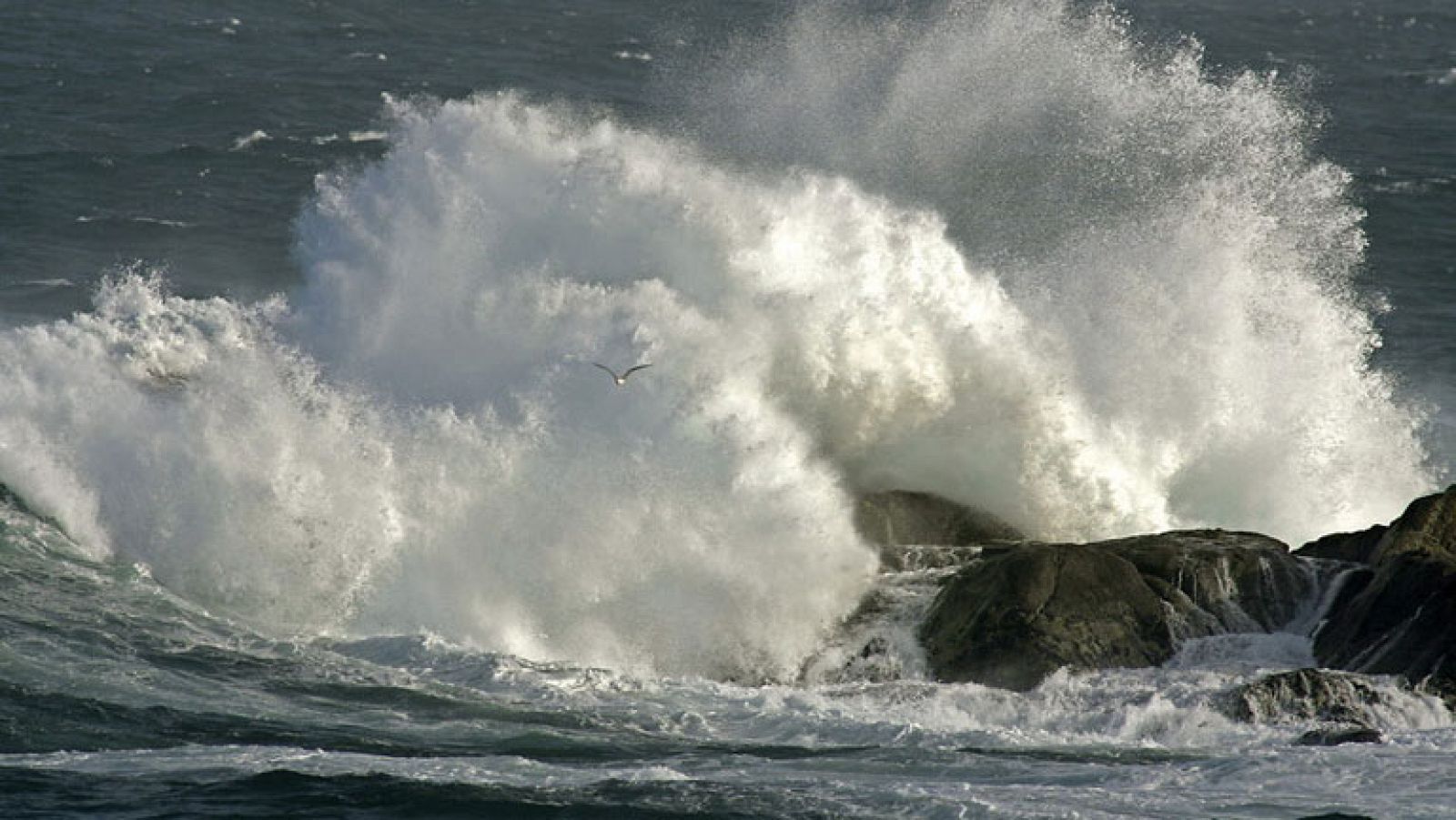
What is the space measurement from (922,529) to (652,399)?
3309mm

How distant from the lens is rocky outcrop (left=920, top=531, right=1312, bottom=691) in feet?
75.5

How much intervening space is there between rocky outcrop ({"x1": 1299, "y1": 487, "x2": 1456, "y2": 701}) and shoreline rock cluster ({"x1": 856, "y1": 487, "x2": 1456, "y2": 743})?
0.05ft

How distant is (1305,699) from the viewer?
2172 centimetres

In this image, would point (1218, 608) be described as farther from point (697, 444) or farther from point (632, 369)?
point (632, 369)

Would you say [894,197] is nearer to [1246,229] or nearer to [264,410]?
[1246,229]

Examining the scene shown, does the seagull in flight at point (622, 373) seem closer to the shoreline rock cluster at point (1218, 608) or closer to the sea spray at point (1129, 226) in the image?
the sea spray at point (1129, 226)

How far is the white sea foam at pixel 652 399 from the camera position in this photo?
84.4 ft

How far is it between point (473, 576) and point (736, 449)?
3.16 metres

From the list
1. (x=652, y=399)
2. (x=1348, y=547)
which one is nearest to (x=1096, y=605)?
(x=1348, y=547)

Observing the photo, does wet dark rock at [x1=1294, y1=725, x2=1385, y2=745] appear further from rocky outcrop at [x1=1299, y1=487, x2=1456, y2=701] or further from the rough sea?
rocky outcrop at [x1=1299, y1=487, x2=1456, y2=701]

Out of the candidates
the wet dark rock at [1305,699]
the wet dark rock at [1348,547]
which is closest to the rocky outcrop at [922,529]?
the wet dark rock at [1348,547]

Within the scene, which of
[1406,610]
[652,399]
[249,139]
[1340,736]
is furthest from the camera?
[249,139]

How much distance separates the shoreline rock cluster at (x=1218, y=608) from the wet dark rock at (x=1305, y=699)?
2 centimetres

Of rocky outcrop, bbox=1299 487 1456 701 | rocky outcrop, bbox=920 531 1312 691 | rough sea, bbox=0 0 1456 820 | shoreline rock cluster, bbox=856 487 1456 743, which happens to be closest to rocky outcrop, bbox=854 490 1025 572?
rough sea, bbox=0 0 1456 820
